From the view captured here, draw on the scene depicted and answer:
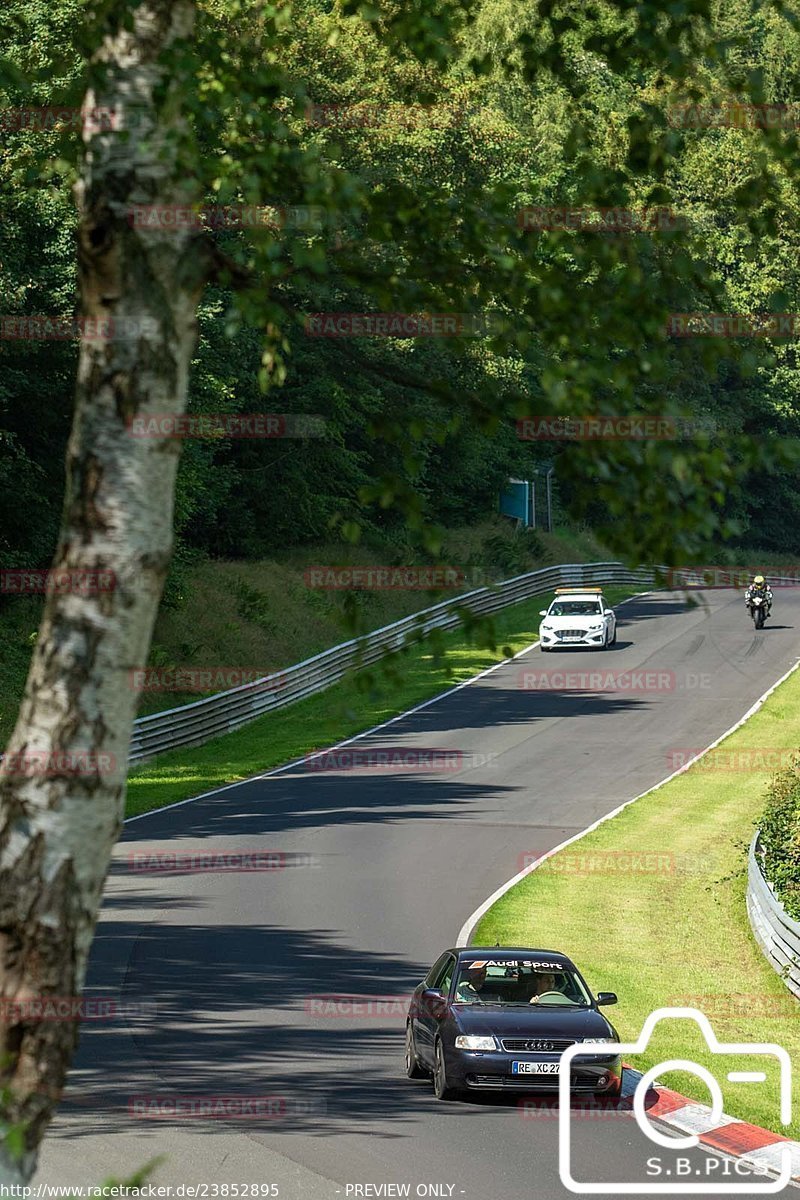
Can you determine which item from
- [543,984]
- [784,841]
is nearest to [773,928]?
[784,841]

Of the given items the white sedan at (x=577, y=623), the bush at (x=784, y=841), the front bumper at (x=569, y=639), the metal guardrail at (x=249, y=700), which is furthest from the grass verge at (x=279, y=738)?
the bush at (x=784, y=841)

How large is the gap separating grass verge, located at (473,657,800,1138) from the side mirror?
2.37m

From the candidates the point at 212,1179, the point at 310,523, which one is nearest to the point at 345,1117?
the point at 212,1179

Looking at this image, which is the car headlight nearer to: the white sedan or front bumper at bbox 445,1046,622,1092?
front bumper at bbox 445,1046,622,1092

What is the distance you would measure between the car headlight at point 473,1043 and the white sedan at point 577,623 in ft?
128

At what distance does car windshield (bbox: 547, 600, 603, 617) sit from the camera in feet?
178

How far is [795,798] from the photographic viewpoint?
2786cm

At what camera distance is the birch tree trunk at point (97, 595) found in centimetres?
533

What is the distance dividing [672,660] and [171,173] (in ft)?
161

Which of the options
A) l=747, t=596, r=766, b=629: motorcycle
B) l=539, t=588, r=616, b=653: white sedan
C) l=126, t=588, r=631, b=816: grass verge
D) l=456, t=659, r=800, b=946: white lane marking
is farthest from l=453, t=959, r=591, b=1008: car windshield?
l=747, t=596, r=766, b=629: motorcycle

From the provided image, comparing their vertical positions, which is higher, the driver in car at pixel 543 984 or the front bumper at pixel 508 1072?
the driver in car at pixel 543 984

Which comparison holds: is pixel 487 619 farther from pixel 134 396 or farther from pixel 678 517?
pixel 134 396

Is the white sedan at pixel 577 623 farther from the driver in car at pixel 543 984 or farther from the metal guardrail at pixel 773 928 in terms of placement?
the driver in car at pixel 543 984

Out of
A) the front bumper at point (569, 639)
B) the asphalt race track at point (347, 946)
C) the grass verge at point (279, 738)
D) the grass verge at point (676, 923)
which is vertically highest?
the front bumper at point (569, 639)
